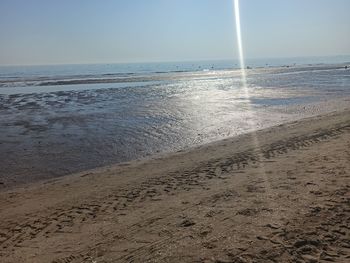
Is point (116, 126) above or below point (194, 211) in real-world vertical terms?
above

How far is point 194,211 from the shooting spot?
6945 mm

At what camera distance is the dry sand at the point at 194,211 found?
5.48 metres

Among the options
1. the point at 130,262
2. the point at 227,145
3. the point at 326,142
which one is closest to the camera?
the point at 130,262

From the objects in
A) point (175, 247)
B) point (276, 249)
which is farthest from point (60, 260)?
point (276, 249)

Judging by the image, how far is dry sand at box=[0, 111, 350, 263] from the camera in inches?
216

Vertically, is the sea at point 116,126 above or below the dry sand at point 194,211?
above

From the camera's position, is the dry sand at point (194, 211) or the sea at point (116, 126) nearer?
the dry sand at point (194, 211)

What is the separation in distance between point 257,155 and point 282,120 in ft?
25.6

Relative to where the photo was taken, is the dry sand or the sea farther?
the sea

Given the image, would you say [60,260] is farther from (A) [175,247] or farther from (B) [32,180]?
(B) [32,180]

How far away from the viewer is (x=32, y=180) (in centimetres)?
1071

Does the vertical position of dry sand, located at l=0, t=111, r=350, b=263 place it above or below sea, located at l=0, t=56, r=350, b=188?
below

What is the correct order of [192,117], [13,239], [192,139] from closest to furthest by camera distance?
[13,239] → [192,139] → [192,117]

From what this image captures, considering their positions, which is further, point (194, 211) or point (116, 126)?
point (116, 126)
